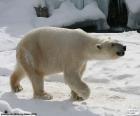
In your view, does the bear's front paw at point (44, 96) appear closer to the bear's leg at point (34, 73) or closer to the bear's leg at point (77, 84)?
the bear's leg at point (34, 73)

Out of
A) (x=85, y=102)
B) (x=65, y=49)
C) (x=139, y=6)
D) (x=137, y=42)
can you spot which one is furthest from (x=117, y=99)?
(x=139, y=6)

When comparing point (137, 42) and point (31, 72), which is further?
point (137, 42)

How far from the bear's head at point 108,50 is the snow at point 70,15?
6.89m

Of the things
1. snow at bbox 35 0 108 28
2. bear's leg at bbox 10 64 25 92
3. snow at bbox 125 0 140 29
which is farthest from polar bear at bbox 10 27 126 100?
snow at bbox 125 0 140 29

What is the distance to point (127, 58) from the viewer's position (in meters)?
8.12

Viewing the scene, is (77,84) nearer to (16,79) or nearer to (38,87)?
(38,87)

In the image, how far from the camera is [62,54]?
227 inches

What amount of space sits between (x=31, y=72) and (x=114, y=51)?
110 centimetres

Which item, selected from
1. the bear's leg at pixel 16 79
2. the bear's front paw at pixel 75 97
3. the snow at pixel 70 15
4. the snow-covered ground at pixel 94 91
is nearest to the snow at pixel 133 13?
the snow at pixel 70 15

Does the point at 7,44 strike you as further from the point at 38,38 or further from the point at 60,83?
the point at 38,38

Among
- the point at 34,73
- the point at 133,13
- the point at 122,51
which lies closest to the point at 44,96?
the point at 34,73

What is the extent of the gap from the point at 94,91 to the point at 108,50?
1.01 meters

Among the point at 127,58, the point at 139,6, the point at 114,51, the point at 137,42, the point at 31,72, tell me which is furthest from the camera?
the point at 139,6

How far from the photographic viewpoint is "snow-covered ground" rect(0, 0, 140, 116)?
527 centimetres
